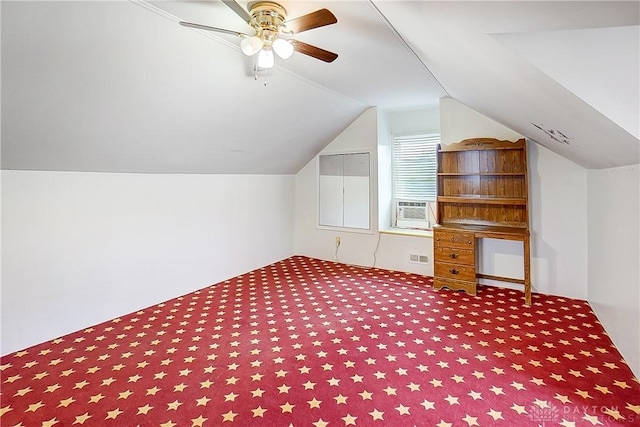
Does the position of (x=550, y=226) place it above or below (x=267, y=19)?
below

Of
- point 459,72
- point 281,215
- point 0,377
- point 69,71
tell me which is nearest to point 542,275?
point 459,72

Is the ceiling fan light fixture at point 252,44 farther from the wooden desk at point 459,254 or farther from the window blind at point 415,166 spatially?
the window blind at point 415,166

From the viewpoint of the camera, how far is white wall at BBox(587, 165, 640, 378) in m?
2.09

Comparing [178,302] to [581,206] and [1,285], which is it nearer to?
[1,285]

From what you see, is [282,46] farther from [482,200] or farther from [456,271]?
[456,271]

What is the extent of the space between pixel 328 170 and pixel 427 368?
11.3ft

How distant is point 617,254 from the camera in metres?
2.41

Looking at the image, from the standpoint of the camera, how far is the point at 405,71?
3062 mm

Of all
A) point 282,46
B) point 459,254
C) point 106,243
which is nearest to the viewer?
point 282,46

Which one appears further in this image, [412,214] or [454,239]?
[412,214]

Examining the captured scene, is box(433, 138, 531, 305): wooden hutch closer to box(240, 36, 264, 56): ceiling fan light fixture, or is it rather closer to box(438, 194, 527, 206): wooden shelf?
box(438, 194, 527, 206): wooden shelf


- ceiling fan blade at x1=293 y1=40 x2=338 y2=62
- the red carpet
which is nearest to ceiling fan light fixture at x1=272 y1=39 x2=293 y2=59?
ceiling fan blade at x1=293 y1=40 x2=338 y2=62

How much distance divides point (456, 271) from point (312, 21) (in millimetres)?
3004

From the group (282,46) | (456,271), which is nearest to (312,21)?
(282,46)
